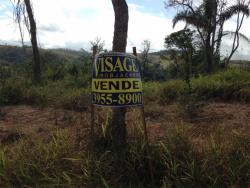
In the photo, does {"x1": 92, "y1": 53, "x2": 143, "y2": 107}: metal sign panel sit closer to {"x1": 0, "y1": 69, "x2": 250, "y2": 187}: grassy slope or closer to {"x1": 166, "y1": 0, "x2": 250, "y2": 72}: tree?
{"x1": 0, "y1": 69, "x2": 250, "y2": 187}: grassy slope

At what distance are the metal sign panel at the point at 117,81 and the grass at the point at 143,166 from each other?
2.08 feet

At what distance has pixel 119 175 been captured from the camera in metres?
3.01

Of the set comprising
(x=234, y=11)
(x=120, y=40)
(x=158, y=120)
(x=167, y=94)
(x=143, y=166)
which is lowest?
(x=143, y=166)

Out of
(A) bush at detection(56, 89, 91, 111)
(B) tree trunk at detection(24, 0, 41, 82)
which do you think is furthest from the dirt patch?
(B) tree trunk at detection(24, 0, 41, 82)

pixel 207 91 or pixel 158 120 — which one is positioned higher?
pixel 207 91

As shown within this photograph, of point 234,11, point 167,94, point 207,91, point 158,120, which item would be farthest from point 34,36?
point 234,11

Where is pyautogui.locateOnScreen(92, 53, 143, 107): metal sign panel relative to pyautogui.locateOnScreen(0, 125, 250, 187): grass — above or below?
above

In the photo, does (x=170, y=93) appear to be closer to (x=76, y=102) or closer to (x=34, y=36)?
(x=76, y=102)

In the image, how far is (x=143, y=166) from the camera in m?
3.05

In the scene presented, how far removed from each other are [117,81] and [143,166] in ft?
3.11

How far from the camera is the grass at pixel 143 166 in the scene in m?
2.80

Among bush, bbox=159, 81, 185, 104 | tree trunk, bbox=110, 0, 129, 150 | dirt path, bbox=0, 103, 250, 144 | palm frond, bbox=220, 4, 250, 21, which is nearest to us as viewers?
tree trunk, bbox=110, 0, 129, 150

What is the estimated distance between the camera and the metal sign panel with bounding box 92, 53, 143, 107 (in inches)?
112

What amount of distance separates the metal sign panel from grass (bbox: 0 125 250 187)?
0.63 m
